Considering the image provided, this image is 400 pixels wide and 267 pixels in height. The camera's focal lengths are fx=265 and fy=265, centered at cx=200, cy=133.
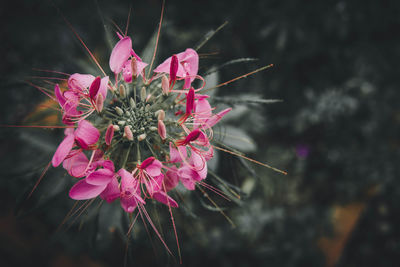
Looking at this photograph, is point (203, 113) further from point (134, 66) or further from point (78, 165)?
point (78, 165)

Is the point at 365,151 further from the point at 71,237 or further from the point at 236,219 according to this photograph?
the point at 71,237

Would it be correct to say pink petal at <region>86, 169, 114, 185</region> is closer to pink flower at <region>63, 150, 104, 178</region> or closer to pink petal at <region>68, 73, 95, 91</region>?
pink flower at <region>63, 150, 104, 178</region>

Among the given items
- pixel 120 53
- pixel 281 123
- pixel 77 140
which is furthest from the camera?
pixel 281 123

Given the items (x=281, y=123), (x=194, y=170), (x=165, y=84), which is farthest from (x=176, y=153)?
(x=281, y=123)

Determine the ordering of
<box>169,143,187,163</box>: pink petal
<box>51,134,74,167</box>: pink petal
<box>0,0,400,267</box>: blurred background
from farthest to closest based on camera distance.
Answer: <box>0,0,400,267</box>: blurred background, <box>169,143,187,163</box>: pink petal, <box>51,134,74,167</box>: pink petal

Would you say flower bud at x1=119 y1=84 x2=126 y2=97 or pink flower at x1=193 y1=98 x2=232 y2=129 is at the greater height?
flower bud at x1=119 y1=84 x2=126 y2=97

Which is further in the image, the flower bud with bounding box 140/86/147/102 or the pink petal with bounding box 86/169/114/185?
the flower bud with bounding box 140/86/147/102

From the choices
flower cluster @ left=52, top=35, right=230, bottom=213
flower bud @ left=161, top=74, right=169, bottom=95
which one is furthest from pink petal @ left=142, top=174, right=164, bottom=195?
flower bud @ left=161, top=74, right=169, bottom=95
